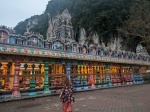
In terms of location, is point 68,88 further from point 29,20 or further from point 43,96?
point 29,20

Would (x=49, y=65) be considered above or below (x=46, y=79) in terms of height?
above

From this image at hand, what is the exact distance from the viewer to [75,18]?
41312mm

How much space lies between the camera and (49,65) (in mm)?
11930

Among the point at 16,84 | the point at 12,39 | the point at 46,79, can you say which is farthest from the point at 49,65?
the point at 12,39

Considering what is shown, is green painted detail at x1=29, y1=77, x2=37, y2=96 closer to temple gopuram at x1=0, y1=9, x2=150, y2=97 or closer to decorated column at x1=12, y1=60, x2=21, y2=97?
temple gopuram at x1=0, y1=9, x2=150, y2=97

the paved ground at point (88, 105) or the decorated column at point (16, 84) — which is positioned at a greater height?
the decorated column at point (16, 84)

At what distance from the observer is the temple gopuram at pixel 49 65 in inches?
386

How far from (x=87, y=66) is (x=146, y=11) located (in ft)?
37.9

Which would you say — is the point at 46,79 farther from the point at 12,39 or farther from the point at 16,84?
the point at 12,39

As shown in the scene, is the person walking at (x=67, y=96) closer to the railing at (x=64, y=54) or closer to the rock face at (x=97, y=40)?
the railing at (x=64, y=54)

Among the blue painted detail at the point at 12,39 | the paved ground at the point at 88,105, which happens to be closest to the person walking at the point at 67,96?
the paved ground at the point at 88,105

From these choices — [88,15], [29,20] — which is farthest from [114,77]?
[29,20]

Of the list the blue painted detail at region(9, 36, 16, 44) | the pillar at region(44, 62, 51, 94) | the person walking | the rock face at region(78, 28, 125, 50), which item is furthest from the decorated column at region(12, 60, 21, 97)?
the rock face at region(78, 28, 125, 50)

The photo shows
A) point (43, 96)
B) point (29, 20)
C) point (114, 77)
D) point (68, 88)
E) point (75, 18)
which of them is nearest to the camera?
point (68, 88)
